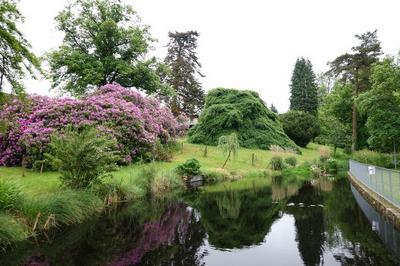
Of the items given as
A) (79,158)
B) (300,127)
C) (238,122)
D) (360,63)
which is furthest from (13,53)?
(300,127)

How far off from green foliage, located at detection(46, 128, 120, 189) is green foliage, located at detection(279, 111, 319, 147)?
38.9m

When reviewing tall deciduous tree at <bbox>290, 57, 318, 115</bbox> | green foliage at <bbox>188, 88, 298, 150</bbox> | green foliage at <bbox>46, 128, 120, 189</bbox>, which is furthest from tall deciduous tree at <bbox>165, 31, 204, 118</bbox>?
green foliage at <bbox>46, 128, 120, 189</bbox>

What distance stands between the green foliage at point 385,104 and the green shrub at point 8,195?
85.5 feet

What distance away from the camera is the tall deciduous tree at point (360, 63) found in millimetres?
39688

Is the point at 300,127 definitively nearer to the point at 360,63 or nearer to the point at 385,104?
the point at 360,63

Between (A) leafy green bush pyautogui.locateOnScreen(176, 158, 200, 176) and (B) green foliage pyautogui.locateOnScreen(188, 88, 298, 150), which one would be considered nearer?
(A) leafy green bush pyautogui.locateOnScreen(176, 158, 200, 176)

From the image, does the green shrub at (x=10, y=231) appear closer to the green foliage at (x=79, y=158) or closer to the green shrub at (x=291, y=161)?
the green foliage at (x=79, y=158)

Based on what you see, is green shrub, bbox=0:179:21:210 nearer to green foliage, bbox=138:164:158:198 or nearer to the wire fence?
green foliage, bbox=138:164:158:198

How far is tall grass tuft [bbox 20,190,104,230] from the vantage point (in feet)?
33.5

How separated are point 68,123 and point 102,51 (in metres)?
15.3

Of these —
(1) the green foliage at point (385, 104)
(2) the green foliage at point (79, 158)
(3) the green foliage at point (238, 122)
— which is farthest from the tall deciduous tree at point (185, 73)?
(2) the green foliage at point (79, 158)

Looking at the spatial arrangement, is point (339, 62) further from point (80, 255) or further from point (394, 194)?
point (80, 255)

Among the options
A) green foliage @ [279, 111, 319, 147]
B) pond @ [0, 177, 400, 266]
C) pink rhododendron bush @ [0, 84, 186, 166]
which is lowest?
Result: pond @ [0, 177, 400, 266]

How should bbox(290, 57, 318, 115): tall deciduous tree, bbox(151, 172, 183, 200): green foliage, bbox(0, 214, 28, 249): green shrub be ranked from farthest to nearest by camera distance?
bbox(290, 57, 318, 115): tall deciduous tree < bbox(151, 172, 183, 200): green foliage < bbox(0, 214, 28, 249): green shrub
